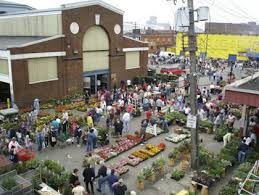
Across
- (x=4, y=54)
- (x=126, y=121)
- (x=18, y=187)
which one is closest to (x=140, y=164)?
(x=126, y=121)

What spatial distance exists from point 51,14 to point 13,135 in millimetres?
15132

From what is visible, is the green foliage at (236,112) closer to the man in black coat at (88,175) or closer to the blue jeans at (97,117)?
the blue jeans at (97,117)

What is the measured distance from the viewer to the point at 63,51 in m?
27.8

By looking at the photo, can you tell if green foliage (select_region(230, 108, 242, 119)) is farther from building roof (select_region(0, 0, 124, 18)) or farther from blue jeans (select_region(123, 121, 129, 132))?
building roof (select_region(0, 0, 124, 18))

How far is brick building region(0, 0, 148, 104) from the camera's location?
81.3ft

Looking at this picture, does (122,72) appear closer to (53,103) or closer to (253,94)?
(53,103)

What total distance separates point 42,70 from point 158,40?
52393 millimetres

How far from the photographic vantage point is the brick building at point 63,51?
2478 cm

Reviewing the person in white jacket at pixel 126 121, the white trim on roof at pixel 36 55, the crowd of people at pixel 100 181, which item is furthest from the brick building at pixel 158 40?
the crowd of people at pixel 100 181

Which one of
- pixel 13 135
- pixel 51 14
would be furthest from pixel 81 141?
pixel 51 14

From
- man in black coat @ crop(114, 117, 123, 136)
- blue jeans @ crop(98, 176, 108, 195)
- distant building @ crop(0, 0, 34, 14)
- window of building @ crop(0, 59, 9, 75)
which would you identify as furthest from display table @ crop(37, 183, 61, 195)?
distant building @ crop(0, 0, 34, 14)

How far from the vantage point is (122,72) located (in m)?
34.5

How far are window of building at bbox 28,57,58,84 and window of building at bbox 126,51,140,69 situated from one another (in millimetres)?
10522

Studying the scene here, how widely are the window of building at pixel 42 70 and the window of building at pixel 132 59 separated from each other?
1052cm
